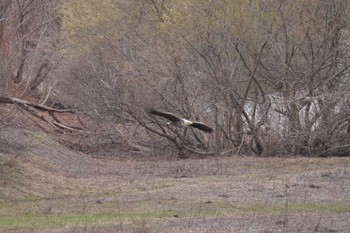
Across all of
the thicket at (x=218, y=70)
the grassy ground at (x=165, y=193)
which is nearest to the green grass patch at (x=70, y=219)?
the grassy ground at (x=165, y=193)

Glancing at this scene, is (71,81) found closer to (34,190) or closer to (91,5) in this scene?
(91,5)

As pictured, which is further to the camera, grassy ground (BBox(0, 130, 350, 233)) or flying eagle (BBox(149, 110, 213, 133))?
flying eagle (BBox(149, 110, 213, 133))

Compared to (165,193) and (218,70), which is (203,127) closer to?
(218,70)

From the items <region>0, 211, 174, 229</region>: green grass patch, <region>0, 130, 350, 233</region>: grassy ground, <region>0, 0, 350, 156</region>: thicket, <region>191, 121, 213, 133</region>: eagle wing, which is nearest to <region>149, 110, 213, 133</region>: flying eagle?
<region>191, 121, 213, 133</region>: eagle wing

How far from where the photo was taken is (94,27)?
30.9 m

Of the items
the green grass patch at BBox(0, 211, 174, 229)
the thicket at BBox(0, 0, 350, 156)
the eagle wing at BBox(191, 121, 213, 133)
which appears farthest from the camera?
the thicket at BBox(0, 0, 350, 156)

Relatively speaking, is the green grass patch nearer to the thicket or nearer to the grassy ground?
the grassy ground

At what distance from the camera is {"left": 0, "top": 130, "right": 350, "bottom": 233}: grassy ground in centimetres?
1387

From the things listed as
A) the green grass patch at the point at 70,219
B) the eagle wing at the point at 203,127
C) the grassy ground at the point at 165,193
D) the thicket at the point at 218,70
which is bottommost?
the green grass patch at the point at 70,219

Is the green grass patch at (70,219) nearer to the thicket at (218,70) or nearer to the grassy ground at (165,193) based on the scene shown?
the grassy ground at (165,193)

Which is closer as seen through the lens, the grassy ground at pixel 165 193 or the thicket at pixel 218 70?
the grassy ground at pixel 165 193

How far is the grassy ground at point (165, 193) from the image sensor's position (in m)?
13.9

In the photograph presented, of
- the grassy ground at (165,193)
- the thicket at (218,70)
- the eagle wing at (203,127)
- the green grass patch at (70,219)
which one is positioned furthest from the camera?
the thicket at (218,70)

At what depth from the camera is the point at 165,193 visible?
61.4ft
